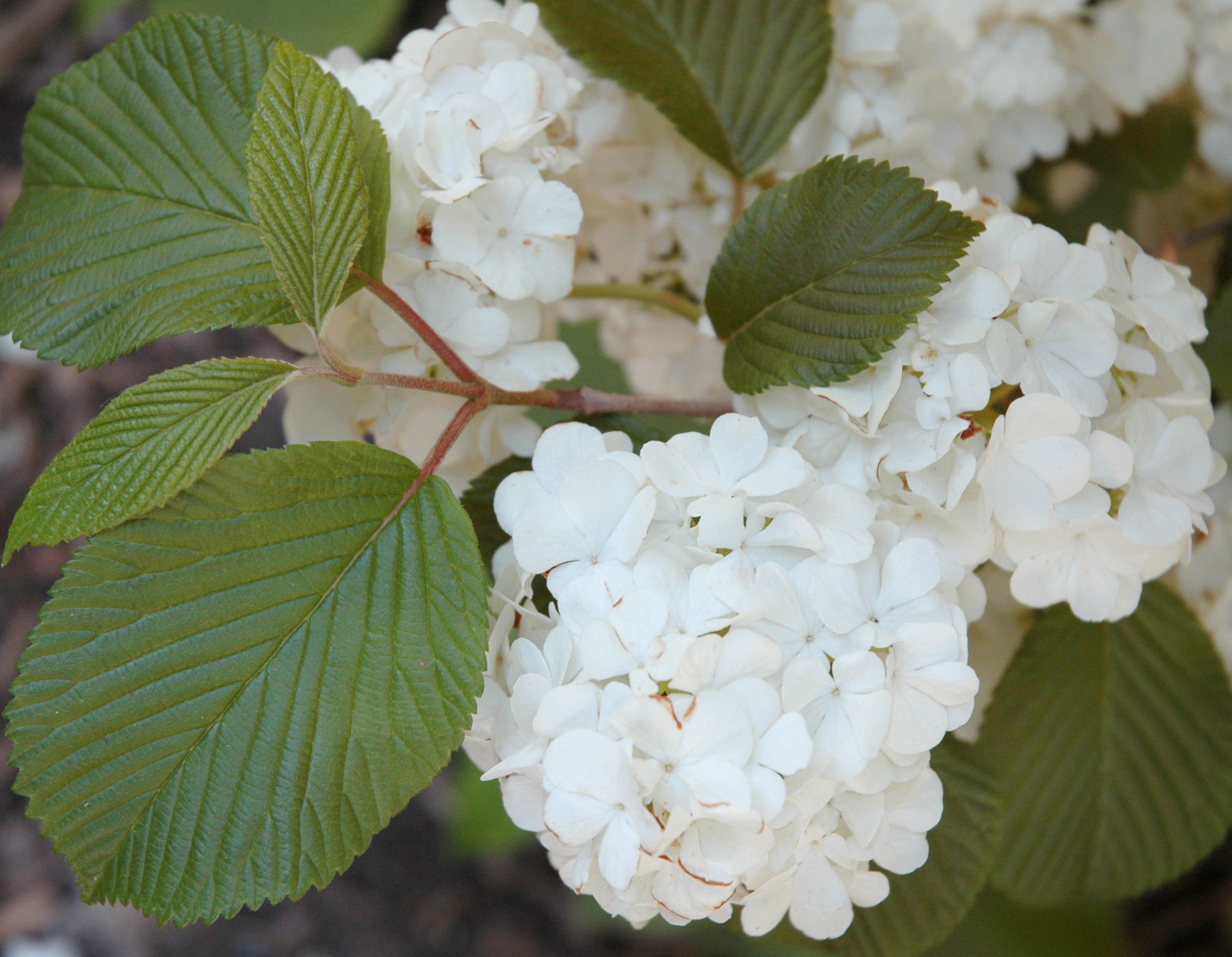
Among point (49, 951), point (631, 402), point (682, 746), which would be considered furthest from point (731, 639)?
point (49, 951)

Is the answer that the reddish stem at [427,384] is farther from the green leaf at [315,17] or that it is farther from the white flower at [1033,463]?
the green leaf at [315,17]

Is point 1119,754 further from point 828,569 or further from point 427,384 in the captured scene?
point 427,384

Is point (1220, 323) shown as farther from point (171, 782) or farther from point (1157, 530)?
point (171, 782)

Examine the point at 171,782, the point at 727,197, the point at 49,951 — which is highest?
the point at 727,197

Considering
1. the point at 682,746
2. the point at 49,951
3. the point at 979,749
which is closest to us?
the point at 682,746

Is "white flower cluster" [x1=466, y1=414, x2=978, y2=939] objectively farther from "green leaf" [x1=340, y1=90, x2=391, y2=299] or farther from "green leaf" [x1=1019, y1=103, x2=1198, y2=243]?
"green leaf" [x1=1019, y1=103, x2=1198, y2=243]

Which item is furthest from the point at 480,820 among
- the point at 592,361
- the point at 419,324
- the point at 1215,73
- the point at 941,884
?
the point at 1215,73
